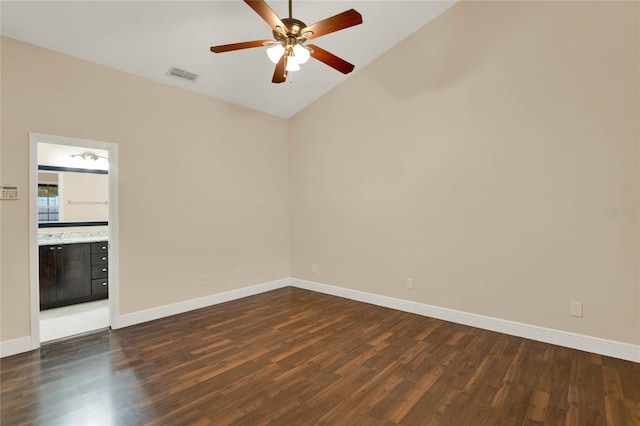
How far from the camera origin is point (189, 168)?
13.7 feet

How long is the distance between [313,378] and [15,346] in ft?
9.28

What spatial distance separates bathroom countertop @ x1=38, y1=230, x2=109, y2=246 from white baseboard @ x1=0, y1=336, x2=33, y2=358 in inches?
67.9

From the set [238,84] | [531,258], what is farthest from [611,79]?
[238,84]

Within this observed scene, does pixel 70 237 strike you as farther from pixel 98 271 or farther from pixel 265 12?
pixel 265 12

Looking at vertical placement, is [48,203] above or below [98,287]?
above

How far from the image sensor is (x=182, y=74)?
12.4ft

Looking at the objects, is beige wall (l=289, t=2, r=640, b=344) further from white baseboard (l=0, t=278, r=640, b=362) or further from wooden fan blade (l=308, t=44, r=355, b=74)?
wooden fan blade (l=308, t=44, r=355, b=74)

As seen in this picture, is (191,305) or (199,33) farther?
(191,305)

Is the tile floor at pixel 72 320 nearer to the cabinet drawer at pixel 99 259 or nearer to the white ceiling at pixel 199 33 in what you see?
the cabinet drawer at pixel 99 259

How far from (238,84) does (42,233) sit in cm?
363

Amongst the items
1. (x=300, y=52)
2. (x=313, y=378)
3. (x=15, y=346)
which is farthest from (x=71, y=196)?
(x=313, y=378)

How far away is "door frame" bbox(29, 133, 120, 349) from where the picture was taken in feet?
9.81

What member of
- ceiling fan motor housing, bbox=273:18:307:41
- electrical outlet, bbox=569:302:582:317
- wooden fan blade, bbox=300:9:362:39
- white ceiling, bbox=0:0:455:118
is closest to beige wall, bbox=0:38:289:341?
white ceiling, bbox=0:0:455:118

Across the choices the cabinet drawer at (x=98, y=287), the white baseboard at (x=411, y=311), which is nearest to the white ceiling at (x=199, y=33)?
the white baseboard at (x=411, y=311)
